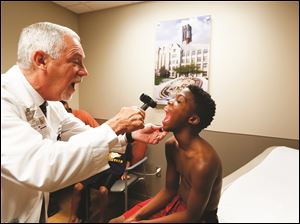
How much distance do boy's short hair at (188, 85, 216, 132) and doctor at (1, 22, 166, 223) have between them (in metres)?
0.14

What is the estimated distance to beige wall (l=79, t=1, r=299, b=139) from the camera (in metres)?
0.73

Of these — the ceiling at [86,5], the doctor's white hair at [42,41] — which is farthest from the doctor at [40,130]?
the ceiling at [86,5]

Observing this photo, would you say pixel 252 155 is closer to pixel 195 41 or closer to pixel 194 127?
pixel 194 127

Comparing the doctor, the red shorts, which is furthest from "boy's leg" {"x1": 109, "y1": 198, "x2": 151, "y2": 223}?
the doctor

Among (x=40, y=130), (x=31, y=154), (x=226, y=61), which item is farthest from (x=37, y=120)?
(x=226, y=61)

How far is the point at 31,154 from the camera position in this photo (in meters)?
0.46

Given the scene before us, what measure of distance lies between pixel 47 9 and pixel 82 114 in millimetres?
371

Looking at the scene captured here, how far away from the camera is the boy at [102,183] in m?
0.58

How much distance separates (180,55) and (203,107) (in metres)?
0.19

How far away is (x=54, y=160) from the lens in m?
0.47

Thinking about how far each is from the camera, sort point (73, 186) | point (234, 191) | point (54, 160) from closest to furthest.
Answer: point (54, 160) < point (73, 186) < point (234, 191)

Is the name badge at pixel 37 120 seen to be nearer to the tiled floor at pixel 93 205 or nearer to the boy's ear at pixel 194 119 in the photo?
the tiled floor at pixel 93 205

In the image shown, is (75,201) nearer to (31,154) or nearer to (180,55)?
(31,154)

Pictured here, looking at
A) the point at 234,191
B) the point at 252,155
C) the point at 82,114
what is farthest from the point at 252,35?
the point at 82,114
